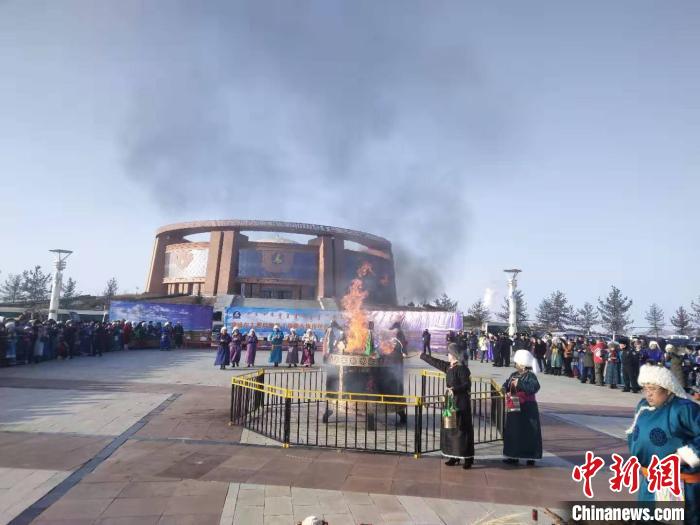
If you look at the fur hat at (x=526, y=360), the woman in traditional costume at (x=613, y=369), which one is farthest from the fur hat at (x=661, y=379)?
the woman in traditional costume at (x=613, y=369)

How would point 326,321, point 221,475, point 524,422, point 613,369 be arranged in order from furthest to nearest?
point 326,321
point 613,369
point 524,422
point 221,475

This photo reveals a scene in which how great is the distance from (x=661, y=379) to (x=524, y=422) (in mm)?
3345

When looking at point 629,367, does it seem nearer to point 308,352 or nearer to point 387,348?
point 387,348

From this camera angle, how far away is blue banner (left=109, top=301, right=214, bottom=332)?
1165 inches

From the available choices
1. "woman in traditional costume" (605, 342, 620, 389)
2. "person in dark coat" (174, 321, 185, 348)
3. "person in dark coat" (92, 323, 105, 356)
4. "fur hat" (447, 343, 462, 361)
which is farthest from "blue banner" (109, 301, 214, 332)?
"fur hat" (447, 343, 462, 361)

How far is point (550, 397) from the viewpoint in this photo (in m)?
13.6

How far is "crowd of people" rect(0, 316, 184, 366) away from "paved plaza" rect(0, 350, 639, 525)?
8277 millimetres

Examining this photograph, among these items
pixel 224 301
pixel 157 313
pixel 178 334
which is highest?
pixel 224 301

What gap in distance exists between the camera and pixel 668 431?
131 inches

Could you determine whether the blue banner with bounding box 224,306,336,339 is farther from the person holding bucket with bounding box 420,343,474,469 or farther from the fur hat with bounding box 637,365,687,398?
the fur hat with bounding box 637,365,687,398

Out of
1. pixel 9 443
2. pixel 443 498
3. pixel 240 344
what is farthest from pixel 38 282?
pixel 443 498

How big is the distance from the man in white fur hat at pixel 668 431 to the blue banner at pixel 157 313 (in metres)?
29.9

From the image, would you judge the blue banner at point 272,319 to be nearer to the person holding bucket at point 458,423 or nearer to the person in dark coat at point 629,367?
the person in dark coat at point 629,367

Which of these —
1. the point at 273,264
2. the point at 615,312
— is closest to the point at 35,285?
the point at 273,264
